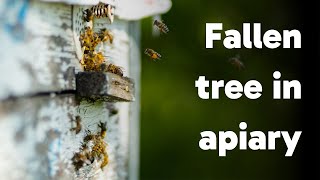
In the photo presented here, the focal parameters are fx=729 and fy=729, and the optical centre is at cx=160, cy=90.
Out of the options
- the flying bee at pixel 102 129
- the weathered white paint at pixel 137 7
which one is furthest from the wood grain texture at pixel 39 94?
the weathered white paint at pixel 137 7

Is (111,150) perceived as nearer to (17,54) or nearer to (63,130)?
(63,130)

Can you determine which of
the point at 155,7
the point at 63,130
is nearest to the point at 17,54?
the point at 63,130

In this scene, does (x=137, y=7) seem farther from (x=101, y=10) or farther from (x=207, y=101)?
(x=207, y=101)

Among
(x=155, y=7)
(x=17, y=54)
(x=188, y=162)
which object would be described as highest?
(x=155, y=7)

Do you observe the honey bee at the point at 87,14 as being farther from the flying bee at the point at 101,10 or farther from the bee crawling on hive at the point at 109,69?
the bee crawling on hive at the point at 109,69

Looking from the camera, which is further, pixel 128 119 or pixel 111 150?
pixel 128 119

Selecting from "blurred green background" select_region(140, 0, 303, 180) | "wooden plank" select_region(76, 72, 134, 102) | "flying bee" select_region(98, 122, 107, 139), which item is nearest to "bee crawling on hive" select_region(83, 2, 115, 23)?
"wooden plank" select_region(76, 72, 134, 102)

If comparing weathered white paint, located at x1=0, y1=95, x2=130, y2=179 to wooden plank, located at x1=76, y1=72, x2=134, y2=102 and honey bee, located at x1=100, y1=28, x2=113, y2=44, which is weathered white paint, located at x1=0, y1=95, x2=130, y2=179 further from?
honey bee, located at x1=100, y1=28, x2=113, y2=44
